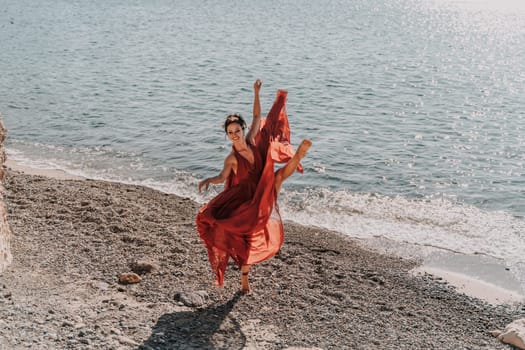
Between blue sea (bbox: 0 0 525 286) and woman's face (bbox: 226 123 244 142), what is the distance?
5.07 m

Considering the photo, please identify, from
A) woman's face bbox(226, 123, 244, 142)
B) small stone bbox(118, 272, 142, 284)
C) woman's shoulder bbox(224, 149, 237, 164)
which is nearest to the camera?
woman's face bbox(226, 123, 244, 142)

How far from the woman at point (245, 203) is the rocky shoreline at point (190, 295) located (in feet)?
2.42

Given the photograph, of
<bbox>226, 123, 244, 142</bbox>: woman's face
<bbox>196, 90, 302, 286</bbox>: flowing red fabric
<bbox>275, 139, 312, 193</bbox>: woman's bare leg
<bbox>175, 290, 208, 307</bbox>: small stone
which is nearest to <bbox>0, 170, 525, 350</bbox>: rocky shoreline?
<bbox>175, 290, 208, 307</bbox>: small stone

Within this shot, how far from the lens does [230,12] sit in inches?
1923

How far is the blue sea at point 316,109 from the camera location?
14172mm

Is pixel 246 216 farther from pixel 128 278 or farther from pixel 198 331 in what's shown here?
pixel 128 278

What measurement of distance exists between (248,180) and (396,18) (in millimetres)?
44528

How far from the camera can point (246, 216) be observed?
8203mm

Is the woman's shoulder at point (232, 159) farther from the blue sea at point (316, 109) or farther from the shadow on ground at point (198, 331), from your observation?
the blue sea at point (316, 109)

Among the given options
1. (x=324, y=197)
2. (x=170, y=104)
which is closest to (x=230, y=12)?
(x=170, y=104)

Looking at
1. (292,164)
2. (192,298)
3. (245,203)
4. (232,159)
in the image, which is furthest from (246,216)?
(192,298)

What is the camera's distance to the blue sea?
14.2m

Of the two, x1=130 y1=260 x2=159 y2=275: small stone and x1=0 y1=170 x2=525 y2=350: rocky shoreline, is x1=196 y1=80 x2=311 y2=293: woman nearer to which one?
x1=0 y1=170 x2=525 y2=350: rocky shoreline

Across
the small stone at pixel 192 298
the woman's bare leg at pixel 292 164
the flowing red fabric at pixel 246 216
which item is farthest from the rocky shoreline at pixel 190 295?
the woman's bare leg at pixel 292 164
